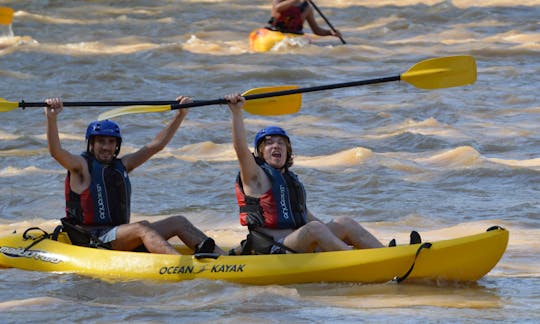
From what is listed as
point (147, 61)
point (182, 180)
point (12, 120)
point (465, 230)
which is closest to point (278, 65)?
point (147, 61)

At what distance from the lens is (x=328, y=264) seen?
591 cm

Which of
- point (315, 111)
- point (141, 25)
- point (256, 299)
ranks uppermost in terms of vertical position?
point (141, 25)

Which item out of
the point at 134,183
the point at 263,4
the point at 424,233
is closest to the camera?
the point at 424,233

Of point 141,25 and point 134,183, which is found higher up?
point 141,25

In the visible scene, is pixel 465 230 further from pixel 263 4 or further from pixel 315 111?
pixel 263 4

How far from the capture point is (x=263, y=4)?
20.7 m

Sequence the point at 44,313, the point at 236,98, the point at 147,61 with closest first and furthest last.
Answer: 1. the point at 44,313
2. the point at 236,98
3. the point at 147,61

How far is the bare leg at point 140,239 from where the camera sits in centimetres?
630

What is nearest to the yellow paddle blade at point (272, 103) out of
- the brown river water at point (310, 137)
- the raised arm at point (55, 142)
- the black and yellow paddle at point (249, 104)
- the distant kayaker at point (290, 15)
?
the black and yellow paddle at point (249, 104)

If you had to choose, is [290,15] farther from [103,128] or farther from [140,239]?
[140,239]

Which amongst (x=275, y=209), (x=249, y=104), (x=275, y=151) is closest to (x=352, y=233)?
(x=275, y=209)

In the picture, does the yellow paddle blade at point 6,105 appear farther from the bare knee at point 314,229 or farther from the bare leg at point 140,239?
the bare knee at point 314,229

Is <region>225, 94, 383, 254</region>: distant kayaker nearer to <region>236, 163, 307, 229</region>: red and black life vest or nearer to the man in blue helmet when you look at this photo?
<region>236, 163, 307, 229</region>: red and black life vest

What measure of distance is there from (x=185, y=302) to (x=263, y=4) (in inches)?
599
